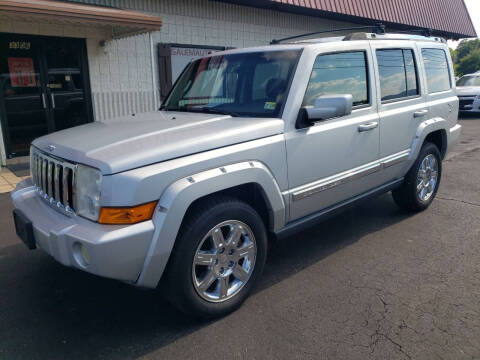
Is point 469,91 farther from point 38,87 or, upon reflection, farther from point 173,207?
point 173,207

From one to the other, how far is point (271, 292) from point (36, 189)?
198cm

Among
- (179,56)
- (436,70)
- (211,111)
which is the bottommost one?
(211,111)

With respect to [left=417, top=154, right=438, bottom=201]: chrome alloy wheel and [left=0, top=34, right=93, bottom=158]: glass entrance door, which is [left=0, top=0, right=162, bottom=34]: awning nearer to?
[left=0, top=34, right=93, bottom=158]: glass entrance door

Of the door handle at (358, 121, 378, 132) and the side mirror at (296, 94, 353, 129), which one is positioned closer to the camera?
the side mirror at (296, 94, 353, 129)

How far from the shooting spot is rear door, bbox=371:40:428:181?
4.07m

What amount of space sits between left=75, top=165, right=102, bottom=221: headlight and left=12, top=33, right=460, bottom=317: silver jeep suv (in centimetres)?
1

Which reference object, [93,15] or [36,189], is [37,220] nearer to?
[36,189]

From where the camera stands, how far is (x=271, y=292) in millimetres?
3209

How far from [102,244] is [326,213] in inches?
80.6

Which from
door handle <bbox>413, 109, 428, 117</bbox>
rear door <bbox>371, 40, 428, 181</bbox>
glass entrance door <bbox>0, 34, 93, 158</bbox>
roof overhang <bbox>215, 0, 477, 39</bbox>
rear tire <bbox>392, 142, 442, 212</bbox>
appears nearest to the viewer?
rear door <bbox>371, 40, 428, 181</bbox>

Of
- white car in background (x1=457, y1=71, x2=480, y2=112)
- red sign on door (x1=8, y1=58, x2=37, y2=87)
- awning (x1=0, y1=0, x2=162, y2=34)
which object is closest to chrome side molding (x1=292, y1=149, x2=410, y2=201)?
awning (x1=0, y1=0, x2=162, y2=34)

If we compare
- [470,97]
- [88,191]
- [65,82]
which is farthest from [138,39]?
[470,97]

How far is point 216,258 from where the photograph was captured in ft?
9.23

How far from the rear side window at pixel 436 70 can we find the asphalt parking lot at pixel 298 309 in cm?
178
